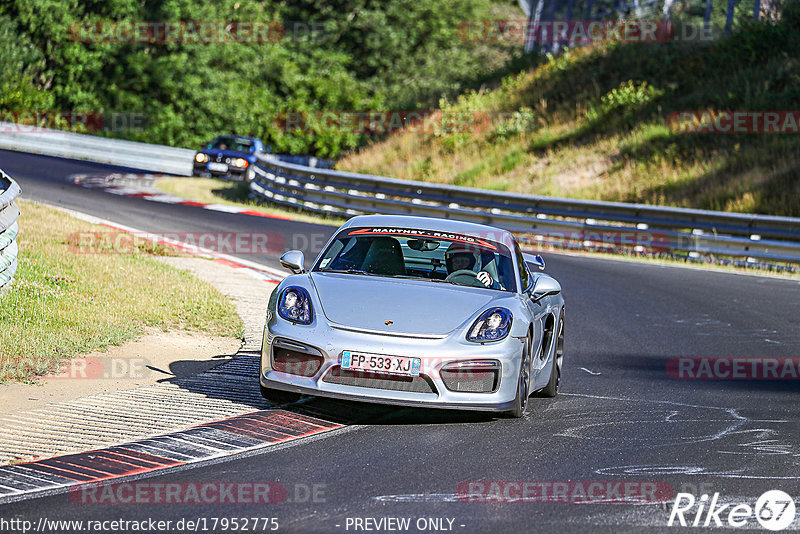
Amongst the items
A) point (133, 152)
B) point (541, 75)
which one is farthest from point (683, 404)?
point (133, 152)

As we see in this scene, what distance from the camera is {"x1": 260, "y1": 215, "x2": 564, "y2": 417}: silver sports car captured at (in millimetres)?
6949

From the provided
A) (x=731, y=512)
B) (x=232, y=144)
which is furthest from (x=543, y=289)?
(x=232, y=144)

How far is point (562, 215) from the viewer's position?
22297 millimetres

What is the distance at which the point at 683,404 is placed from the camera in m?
8.53

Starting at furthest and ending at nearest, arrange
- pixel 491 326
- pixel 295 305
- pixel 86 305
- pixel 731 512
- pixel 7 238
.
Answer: pixel 86 305
pixel 7 238
pixel 295 305
pixel 491 326
pixel 731 512

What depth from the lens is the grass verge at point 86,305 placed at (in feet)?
28.6

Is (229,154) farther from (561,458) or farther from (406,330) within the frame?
(561,458)

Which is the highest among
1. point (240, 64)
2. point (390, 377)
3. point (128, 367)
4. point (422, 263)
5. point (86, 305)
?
point (240, 64)

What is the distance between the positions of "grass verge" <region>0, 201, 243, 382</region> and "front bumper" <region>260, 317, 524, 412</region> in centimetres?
226

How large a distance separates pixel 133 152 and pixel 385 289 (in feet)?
107

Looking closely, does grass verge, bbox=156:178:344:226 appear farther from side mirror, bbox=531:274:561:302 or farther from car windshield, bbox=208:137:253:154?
side mirror, bbox=531:274:561:302

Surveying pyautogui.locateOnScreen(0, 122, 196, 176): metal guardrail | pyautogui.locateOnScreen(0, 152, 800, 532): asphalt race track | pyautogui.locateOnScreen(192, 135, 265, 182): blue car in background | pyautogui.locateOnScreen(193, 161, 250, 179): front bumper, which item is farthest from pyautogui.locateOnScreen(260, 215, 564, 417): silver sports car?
pyautogui.locateOnScreen(0, 122, 196, 176): metal guardrail

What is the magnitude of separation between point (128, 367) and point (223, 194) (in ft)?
A: 70.3

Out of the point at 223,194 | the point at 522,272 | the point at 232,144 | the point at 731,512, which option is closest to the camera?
the point at 731,512
